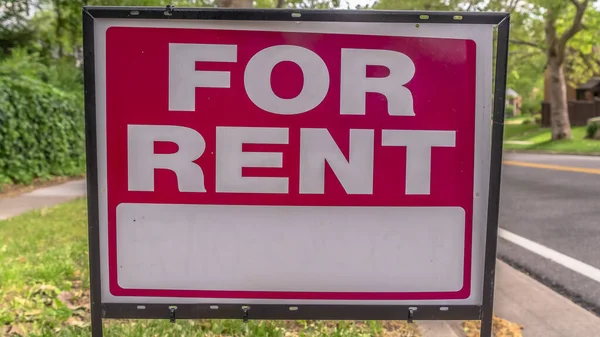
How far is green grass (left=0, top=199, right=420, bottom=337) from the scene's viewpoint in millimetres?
3031

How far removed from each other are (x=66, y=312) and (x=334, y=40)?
2.48 metres

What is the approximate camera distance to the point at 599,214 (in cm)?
718

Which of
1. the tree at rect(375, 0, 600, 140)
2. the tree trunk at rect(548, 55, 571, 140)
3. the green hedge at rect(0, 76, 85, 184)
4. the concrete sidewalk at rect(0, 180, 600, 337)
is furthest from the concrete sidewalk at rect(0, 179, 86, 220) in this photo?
the tree trunk at rect(548, 55, 571, 140)

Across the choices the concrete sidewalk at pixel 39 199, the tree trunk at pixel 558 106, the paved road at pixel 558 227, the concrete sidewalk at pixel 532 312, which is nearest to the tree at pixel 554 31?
the tree trunk at pixel 558 106

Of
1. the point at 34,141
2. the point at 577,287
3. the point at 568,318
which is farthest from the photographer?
the point at 34,141

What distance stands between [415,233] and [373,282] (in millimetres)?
265

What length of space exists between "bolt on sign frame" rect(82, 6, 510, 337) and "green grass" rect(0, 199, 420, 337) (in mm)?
841

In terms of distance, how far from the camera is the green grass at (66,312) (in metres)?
3.03

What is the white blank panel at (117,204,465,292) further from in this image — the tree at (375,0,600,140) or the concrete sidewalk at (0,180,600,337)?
the tree at (375,0,600,140)

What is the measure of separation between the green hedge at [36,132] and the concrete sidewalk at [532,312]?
30.8 feet

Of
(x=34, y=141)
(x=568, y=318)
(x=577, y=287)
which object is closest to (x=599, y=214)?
(x=577, y=287)

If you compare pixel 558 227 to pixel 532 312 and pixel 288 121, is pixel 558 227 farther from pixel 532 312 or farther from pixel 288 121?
pixel 288 121

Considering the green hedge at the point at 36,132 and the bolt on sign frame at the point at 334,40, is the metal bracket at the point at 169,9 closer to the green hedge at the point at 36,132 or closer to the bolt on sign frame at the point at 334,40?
the bolt on sign frame at the point at 334,40

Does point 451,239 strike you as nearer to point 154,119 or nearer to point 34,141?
point 154,119
